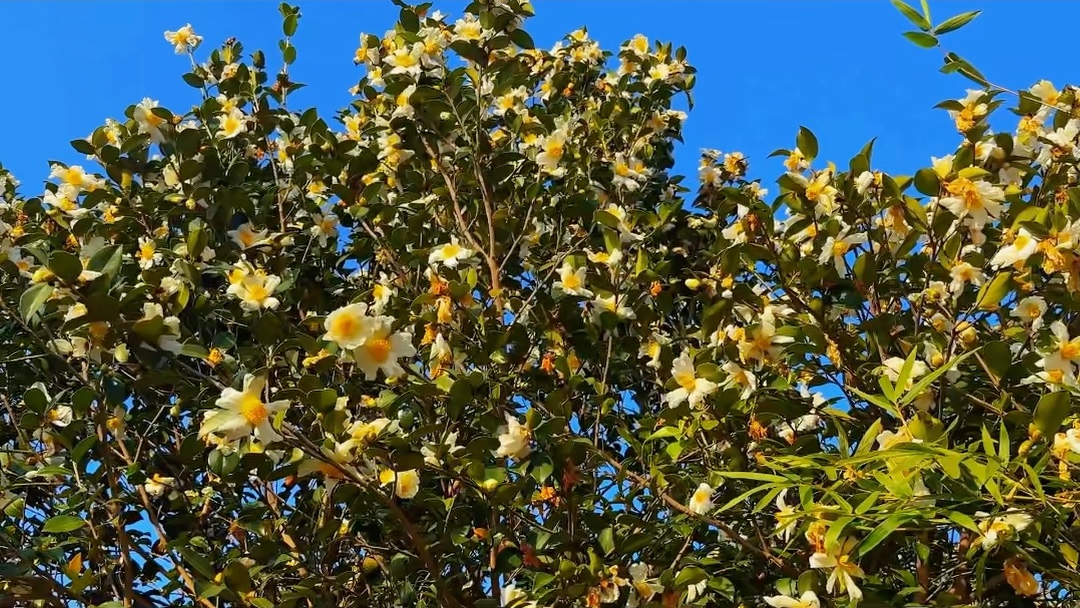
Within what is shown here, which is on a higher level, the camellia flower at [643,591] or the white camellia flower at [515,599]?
the white camellia flower at [515,599]

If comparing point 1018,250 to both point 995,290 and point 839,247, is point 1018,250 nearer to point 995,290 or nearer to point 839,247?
point 995,290

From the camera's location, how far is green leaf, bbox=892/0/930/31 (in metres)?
1.19

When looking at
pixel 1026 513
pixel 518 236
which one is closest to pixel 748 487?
pixel 1026 513

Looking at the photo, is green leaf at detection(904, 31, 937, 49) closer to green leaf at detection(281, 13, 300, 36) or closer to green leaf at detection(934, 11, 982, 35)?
green leaf at detection(934, 11, 982, 35)

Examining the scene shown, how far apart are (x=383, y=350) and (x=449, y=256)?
51 centimetres

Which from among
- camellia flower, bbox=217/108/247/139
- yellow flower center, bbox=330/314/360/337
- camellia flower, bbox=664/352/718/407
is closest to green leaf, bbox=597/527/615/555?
camellia flower, bbox=664/352/718/407

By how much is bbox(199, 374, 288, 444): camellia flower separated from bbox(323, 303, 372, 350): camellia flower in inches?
5.7

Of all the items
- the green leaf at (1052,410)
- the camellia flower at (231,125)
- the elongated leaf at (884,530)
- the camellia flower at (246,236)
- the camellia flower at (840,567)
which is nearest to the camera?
the elongated leaf at (884,530)

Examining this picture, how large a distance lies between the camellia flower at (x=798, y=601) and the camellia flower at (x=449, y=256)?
36.0 inches

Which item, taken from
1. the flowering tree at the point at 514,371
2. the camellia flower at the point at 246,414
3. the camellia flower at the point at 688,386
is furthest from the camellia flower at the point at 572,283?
the camellia flower at the point at 246,414

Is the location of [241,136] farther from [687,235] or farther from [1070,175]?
[1070,175]

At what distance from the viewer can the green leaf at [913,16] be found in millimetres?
1189

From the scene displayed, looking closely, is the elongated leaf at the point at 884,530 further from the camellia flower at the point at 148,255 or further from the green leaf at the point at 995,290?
the camellia flower at the point at 148,255

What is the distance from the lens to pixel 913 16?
1.20 meters
